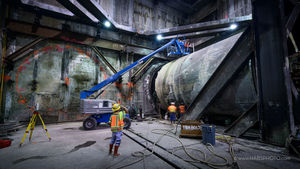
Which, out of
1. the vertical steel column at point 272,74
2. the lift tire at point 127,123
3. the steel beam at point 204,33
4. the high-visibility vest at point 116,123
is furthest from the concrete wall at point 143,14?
the high-visibility vest at point 116,123

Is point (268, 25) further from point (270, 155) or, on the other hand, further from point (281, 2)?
point (270, 155)

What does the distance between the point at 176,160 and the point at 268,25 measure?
506 centimetres

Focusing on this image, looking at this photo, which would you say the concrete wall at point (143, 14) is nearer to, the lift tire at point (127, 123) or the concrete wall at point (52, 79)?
the concrete wall at point (52, 79)

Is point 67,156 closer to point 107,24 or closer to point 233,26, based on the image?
point 107,24

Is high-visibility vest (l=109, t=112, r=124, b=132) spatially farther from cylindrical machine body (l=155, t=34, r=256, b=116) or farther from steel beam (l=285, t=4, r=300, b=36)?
steel beam (l=285, t=4, r=300, b=36)

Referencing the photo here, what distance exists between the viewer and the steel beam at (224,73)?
5.02 meters

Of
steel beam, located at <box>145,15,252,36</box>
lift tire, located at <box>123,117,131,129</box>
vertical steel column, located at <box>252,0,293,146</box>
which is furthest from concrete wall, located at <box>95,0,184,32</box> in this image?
vertical steel column, located at <box>252,0,293,146</box>

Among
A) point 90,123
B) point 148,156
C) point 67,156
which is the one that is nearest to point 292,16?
point 148,156

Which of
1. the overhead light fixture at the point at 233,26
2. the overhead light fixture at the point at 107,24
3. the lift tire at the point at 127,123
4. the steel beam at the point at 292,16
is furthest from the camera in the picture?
the overhead light fixture at the point at 107,24

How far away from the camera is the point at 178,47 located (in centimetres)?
1195

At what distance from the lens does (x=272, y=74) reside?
4.15 meters

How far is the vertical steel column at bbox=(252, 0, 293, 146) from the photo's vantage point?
385 centimetres

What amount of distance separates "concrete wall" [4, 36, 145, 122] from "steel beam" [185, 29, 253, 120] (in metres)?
7.45

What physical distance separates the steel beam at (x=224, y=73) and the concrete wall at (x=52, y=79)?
24.5 ft
